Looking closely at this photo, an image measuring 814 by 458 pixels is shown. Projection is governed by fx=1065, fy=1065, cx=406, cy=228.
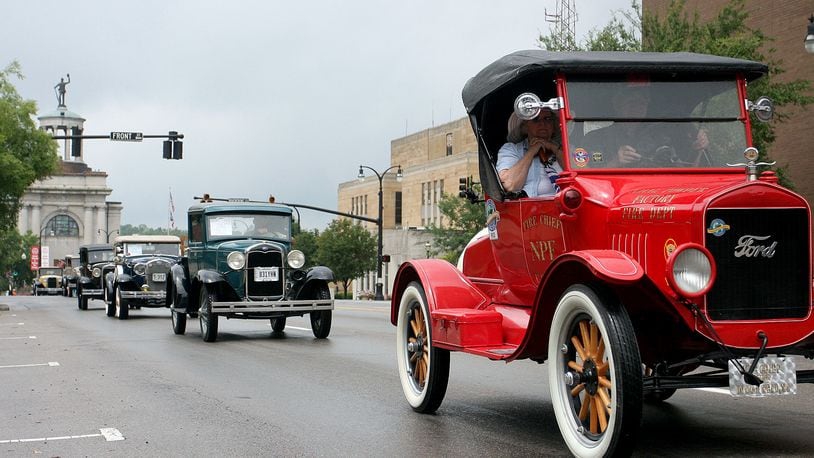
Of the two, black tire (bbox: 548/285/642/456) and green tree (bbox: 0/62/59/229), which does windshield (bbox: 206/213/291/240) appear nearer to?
black tire (bbox: 548/285/642/456)

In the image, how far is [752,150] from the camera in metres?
6.51

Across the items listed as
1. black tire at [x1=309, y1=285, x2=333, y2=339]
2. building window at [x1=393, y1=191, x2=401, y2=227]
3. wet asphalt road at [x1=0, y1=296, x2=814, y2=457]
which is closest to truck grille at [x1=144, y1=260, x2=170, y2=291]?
black tire at [x1=309, y1=285, x2=333, y2=339]

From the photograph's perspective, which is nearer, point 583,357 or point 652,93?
point 583,357

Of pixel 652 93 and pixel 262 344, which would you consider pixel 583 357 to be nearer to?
pixel 652 93

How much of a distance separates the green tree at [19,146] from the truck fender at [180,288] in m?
24.3

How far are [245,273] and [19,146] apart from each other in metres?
29.3

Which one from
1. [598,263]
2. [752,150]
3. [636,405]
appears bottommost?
[636,405]

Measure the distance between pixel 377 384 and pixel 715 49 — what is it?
22.1 meters

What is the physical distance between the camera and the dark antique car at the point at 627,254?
5836 millimetres

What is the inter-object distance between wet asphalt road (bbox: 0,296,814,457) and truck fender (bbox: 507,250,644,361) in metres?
0.69

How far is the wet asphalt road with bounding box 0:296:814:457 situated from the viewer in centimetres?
708

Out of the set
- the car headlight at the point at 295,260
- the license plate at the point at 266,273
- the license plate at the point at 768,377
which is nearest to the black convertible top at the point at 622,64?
the license plate at the point at 768,377

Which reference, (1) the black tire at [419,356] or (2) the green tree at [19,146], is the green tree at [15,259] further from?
(1) the black tire at [419,356]

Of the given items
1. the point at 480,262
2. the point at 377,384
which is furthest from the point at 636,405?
the point at 377,384
